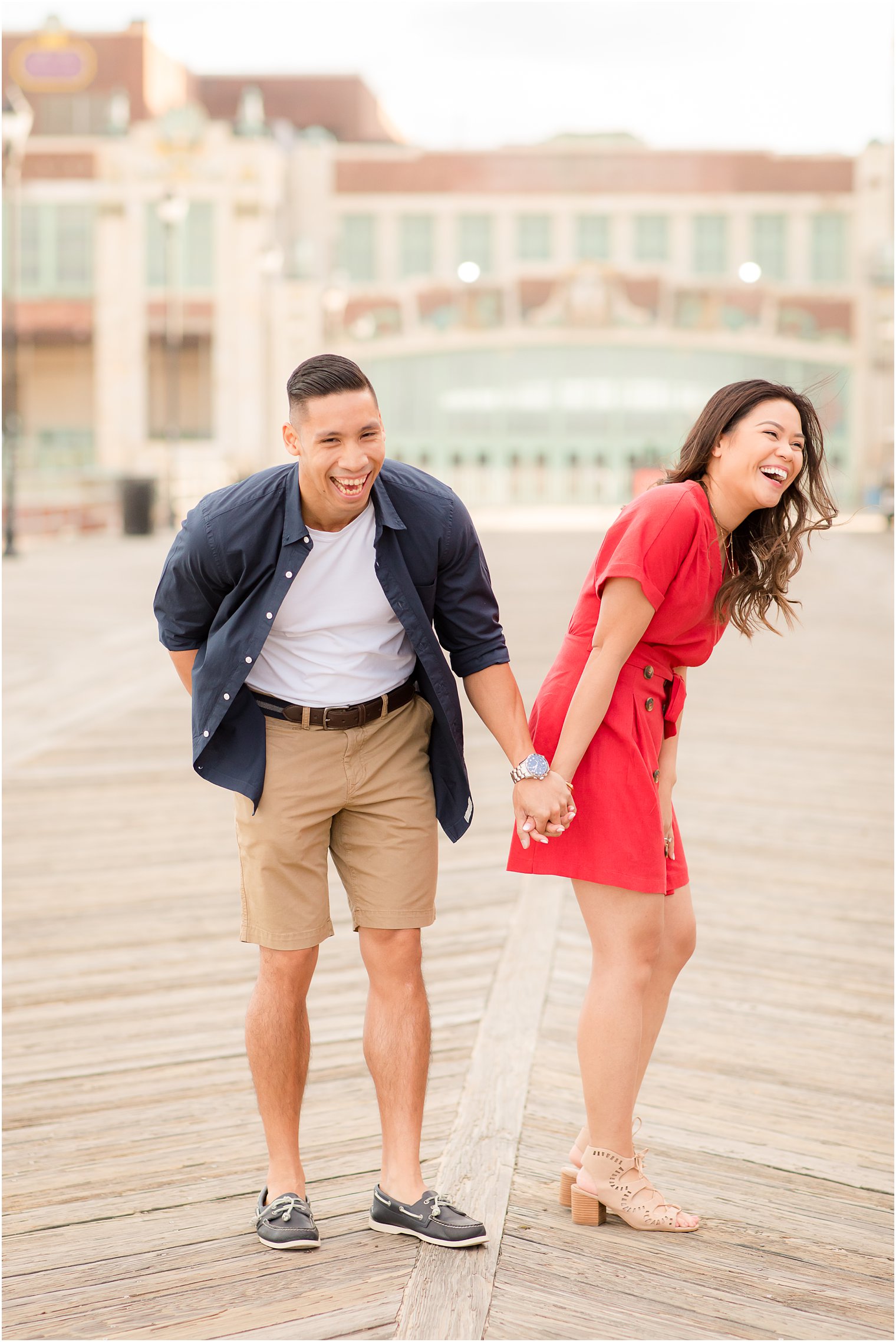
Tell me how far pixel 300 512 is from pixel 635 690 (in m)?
0.76

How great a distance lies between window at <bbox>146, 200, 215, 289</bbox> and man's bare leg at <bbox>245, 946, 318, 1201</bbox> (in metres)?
43.5

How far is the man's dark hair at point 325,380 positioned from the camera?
9.31ft

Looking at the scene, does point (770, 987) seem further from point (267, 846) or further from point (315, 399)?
point (315, 399)

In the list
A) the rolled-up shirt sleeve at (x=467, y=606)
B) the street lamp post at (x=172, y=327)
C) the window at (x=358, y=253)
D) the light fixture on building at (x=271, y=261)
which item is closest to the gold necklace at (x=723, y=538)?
the rolled-up shirt sleeve at (x=467, y=606)

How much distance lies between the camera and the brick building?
43.8 meters

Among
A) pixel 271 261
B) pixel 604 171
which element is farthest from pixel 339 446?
pixel 604 171

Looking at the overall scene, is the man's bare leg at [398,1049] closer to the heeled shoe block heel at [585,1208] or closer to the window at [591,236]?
the heeled shoe block heel at [585,1208]

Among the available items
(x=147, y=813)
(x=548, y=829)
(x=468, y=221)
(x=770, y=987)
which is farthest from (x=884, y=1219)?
(x=468, y=221)

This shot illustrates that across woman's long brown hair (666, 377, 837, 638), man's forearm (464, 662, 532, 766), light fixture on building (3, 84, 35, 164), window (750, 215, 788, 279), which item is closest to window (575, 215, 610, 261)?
window (750, 215, 788, 279)

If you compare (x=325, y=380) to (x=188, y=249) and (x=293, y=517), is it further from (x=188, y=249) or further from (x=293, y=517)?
(x=188, y=249)

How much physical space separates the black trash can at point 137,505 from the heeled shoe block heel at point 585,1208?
24767 mm

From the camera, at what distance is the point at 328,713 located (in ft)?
9.90

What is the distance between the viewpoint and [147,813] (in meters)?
7.14

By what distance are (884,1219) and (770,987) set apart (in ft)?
5.12
